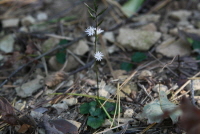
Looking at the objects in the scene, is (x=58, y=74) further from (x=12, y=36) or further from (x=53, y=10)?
(x=53, y=10)

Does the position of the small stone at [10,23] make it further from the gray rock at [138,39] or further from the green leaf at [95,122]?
the green leaf at [95,122]

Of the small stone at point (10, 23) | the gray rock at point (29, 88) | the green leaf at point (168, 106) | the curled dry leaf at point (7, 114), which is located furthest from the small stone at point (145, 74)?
the small stone at point (10, 23)

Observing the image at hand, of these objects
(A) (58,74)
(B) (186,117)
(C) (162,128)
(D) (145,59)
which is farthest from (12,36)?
(B) (186,117)

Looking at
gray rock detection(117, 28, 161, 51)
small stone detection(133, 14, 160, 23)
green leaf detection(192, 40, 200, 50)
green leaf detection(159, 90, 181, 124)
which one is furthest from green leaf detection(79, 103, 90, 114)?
small stone detection(133, 14, 160, 23)

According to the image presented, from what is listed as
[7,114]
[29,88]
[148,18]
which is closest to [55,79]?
[29,88]

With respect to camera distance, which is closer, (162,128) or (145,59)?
(162,128)

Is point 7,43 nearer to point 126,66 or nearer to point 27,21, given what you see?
point 27,21

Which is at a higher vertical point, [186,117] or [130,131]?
[186,117]
